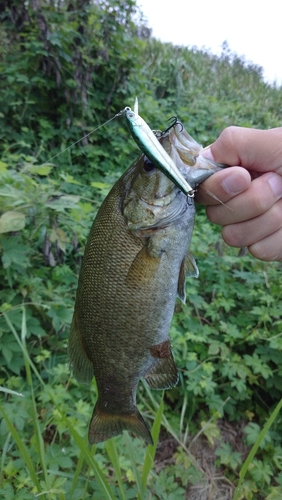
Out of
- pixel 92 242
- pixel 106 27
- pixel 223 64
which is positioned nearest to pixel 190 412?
pixel 92 242

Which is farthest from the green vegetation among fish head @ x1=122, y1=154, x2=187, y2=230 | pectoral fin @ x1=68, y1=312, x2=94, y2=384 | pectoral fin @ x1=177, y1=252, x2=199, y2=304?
fish head @ x1=122, y1=154, x2=187, y2=230

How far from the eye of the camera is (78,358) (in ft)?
4.01

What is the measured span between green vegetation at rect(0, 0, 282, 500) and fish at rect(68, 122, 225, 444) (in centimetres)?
27

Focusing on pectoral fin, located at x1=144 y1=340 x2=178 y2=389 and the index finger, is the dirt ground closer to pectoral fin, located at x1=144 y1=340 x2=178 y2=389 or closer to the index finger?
pectoral fin, located at x1=144 y1=340 x2=178 y2=389

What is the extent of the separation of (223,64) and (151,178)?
30.3 ft

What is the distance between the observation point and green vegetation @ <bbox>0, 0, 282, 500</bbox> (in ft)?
5.65

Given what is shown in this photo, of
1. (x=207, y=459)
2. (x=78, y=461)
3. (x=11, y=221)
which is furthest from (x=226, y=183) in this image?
(x=207, y=459)

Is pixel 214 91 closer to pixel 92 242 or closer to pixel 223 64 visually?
pixel 223 64

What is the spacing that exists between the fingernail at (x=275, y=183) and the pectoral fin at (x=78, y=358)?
78 centimetres

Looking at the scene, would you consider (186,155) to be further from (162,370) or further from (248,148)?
(162,370)

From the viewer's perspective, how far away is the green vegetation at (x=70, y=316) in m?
1.72

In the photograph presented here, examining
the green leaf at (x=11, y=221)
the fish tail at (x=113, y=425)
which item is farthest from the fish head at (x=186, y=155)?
the green leaf at (x=11, y=221)

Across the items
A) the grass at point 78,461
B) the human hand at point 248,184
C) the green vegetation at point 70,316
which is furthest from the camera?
the green vegetation at point 70,316

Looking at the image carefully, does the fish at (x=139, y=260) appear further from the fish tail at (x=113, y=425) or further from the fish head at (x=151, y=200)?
the fish tail at (x=113, y=425)
